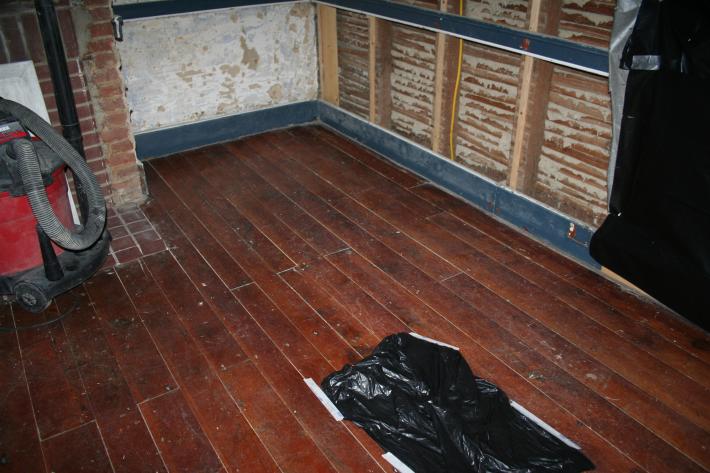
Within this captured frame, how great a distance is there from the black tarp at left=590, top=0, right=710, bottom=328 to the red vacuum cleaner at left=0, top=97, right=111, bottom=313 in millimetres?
2523

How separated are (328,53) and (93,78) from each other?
Result: 6.99 feet

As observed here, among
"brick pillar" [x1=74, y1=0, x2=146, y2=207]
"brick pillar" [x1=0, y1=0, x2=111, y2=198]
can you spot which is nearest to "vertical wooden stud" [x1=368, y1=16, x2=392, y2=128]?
"brick pillar" [x1=74, y1=0, x2=146, y2=207]

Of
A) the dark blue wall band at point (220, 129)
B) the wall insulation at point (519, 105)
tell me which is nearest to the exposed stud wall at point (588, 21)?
the wall insulation at point (519, 105)

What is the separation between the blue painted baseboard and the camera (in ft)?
11.3

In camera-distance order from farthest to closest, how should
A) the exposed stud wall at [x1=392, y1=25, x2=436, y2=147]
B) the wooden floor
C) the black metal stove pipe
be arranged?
the exposed stud wall at [x1=392, y1=25, x2=436, y2=147]
the black metal stove pipe
the wooden floor

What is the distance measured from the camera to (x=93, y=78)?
353 centimetres

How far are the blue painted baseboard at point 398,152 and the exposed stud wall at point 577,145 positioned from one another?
140 millimetres

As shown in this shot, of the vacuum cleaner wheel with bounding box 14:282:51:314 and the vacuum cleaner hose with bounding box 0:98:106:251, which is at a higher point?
the vacuum cleaner hose with bounding box 0:98:106:251

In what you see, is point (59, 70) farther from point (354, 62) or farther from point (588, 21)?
point (588, 21)

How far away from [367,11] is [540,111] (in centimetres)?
159

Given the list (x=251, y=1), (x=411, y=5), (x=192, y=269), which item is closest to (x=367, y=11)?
(x=411, y=5)

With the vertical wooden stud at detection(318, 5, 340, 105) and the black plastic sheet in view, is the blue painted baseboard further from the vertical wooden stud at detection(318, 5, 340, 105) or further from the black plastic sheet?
the black plastic sheet

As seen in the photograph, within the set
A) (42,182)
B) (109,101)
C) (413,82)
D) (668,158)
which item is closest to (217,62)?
(109,101)

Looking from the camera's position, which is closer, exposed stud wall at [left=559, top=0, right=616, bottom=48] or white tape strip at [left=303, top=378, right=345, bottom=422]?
white tape strip at [left=303, top=378, right=345, bottom=422]
